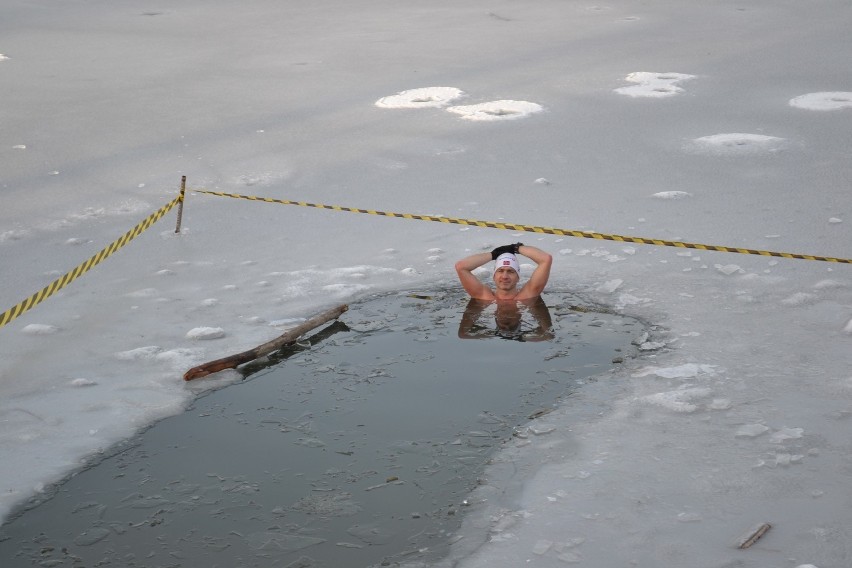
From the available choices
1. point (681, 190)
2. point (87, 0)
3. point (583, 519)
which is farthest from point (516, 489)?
point (87, 0)

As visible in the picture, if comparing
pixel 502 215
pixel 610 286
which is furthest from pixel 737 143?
pixel 610 286

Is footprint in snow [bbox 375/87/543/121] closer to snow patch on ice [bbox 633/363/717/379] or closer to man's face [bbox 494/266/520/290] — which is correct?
man's face [bbox 494/266/520/290]

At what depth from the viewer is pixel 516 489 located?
5250 millimetres

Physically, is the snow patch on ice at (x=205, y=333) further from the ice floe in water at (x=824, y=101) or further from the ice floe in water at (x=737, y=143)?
the ice floe in water at (x=824, y=101)

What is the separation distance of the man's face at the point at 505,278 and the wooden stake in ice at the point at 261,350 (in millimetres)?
1251

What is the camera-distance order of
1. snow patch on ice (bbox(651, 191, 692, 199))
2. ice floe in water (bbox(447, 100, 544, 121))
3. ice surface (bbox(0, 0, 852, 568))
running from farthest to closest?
ice floe in water (bbox(447, 100, 544, 121)), snow patch on ice (bbox(651, 191, 692, 199)), ice surface (bbox(0, 0, 852, 568))

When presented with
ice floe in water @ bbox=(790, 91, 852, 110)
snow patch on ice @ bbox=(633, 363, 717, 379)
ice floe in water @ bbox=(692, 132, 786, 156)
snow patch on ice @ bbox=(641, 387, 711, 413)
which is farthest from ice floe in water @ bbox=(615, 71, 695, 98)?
snow patch on ice @ bbox=(641, 387, 711, 413)

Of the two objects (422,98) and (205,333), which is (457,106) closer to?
(422,98)

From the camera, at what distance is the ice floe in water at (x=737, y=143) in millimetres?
10594

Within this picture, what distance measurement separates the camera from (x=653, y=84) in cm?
1284

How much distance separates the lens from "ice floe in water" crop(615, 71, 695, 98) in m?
12.5

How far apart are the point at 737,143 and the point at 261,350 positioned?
6.13m

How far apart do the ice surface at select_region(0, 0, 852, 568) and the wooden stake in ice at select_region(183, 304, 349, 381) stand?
19cm

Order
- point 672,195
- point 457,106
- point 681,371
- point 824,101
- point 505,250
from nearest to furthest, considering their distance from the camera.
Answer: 1. point 681,371
2. point 505,250
3. point 672,195
4. point 824,101
5. point 457,106
